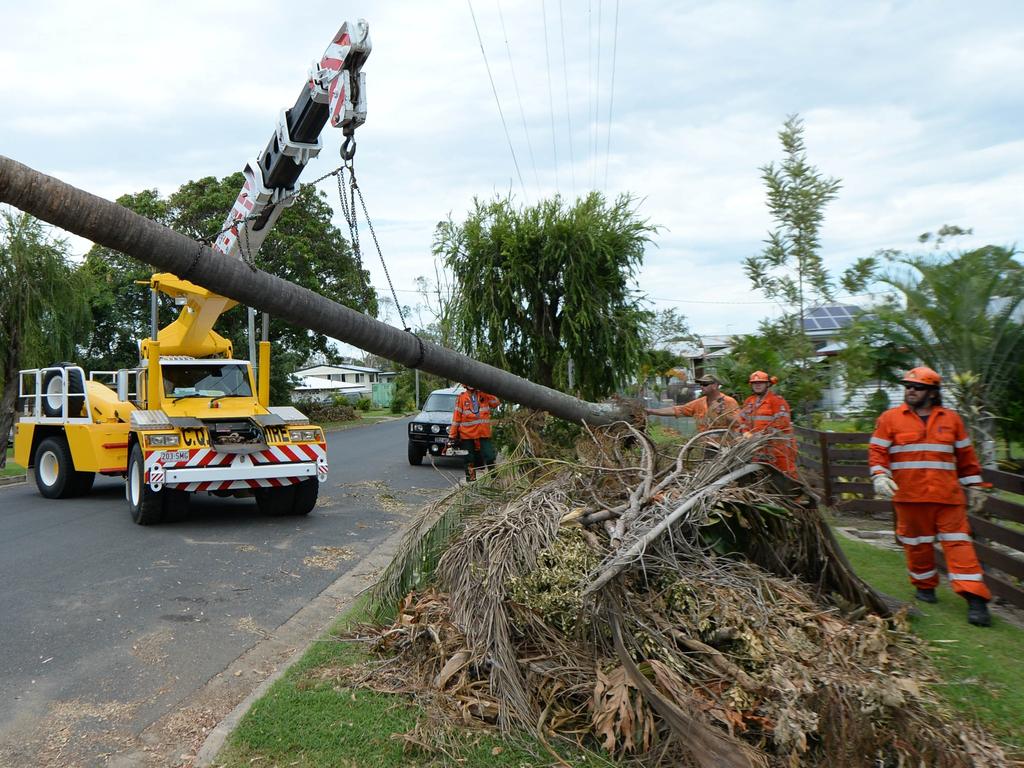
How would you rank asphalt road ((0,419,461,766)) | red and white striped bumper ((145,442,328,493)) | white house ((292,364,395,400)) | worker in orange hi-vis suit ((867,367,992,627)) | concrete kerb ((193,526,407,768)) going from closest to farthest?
concrete kerb ((193,526,407,768)) → asphalt road ((0,419,461,766)) → worker in orange hi-vis suit ((867,367,992,627)) → red and white striped bumper ((145,442,328,493)) → white house ((292,364,395,400))

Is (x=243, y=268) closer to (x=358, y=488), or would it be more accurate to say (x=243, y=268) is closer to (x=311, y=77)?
(x=311, y=77)

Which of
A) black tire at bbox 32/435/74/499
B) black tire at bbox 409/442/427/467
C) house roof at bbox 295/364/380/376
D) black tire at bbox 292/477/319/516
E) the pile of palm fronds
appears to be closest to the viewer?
the pile of palm fronds

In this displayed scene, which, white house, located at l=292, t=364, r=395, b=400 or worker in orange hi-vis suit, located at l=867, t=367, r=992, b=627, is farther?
white house, located at l=292, t=364, r=395, b=400

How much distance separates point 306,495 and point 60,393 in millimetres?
5112

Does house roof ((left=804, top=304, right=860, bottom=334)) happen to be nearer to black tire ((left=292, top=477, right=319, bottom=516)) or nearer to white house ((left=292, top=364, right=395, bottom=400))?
black tire ((left=292, top=477, right=319, bottom=516))

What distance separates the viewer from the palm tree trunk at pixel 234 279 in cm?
340

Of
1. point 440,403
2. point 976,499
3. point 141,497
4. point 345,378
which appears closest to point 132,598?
point 141,497

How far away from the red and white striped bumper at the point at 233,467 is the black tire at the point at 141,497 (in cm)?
35

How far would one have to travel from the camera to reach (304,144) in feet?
26.4

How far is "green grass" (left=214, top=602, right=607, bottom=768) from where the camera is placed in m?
3.44

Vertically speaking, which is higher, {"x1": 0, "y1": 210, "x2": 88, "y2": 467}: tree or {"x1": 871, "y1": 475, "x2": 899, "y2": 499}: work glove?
{"x1": 0, "y1": 210, "x2": 88, "y2": 467}: tree

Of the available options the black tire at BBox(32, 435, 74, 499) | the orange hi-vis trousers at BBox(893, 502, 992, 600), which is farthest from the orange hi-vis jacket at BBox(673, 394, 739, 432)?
the black tire at BBox(32, 435, 74, 499)

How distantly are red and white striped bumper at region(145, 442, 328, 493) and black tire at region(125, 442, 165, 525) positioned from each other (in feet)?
1.16

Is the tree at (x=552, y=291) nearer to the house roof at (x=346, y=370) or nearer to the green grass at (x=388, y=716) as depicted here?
the green grass at (x=388, y=716)
